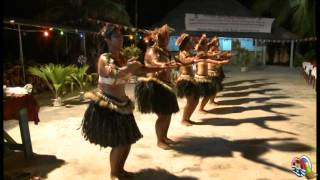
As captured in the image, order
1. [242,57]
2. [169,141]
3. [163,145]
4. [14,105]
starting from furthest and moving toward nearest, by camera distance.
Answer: [242,57] < [169,141] < [163,145] < [14,105]

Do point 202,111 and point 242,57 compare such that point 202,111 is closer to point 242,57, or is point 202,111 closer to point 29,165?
point 29,165

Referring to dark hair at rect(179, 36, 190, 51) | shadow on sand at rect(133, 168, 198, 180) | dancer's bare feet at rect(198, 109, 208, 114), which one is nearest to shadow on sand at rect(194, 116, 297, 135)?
dancer's bare feet at rect(198, 109, 208, 114)

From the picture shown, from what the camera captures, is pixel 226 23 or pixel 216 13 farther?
pixel 216 13

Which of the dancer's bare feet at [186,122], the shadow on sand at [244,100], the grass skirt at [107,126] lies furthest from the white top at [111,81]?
the shadow on sand at [244,100]

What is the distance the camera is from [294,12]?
2195 cm

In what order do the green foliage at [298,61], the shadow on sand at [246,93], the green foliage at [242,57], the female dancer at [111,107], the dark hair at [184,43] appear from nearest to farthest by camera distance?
the female dancer at [111,107]
the dark hair at [184,43]
the shadow on sand at [246,93]
the green foliage at [242,57]
the green foliage at [298,61]

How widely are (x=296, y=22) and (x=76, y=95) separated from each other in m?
15.5

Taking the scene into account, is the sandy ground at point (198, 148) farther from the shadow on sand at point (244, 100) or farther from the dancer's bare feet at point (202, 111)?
the shadow on sand at point (244, 100)

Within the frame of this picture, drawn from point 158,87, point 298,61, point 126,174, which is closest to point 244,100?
point 158,87

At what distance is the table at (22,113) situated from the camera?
443cm

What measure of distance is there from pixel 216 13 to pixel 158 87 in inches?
766

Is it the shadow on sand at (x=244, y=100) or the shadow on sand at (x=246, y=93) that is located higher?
the shadow on sand at (x=244, y=100)

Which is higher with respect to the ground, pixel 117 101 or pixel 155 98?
pixel 117 101

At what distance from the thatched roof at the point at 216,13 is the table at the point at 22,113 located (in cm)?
1774
